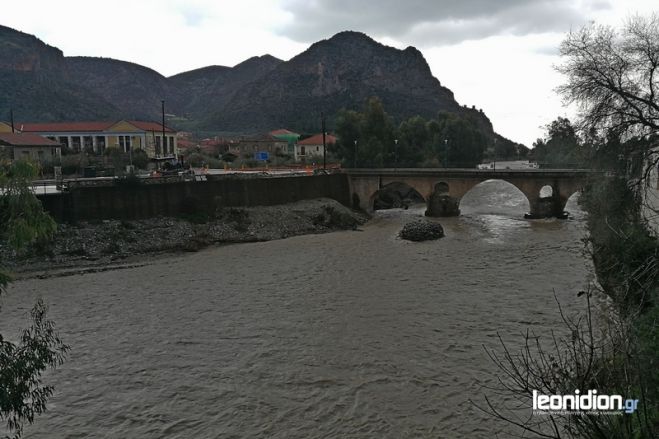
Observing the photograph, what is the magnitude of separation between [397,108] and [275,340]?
168m

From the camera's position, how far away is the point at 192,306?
2206 centimetres

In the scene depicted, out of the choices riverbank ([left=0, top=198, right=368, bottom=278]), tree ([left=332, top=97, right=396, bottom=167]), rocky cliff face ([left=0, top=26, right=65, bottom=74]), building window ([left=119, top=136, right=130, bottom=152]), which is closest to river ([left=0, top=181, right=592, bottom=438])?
riverbank ([left=0, top=198, right=368, bottom=278])

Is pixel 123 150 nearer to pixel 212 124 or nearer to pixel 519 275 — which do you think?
pixel 519 275

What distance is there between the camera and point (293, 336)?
1817 cm

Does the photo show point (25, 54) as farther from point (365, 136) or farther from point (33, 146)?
point (365, 136)

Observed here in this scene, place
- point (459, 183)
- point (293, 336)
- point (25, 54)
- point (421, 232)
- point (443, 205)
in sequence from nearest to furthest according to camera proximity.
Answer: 1. point (293, 336)
2. point (421, 232)
3. point (443, 205)
4. point (459, 183)
5. point (25, 54)

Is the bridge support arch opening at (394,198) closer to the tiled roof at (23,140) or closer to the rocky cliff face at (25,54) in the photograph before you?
the tiled roof at (23,140)

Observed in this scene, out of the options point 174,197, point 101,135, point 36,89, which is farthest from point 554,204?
point 36,89

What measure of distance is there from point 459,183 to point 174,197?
26.8 metres

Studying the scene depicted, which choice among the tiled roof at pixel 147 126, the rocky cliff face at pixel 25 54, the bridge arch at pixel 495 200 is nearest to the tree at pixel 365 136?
the bridge arch at pixel 495 200

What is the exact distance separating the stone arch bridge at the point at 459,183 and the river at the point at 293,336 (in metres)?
15.2

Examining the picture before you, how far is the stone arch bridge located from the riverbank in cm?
810

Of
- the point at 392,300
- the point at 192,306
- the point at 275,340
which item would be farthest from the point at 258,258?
the point at 275,340

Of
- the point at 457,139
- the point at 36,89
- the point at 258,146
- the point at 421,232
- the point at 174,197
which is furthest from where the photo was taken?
the point at 36,89
